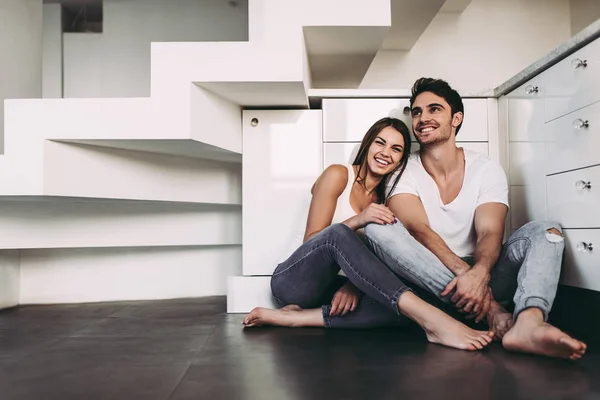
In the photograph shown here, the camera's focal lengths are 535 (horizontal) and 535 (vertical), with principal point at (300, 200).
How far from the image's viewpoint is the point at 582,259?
5.84ft

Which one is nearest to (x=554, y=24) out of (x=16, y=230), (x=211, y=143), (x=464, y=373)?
(x=211, y=143)

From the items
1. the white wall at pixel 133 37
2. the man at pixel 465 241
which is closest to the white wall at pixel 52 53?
the white wall at pixel 133 37

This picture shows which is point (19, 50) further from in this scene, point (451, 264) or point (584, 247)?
point (584, 247)

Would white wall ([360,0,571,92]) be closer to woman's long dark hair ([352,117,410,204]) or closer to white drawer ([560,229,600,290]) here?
woman's long dark hair ([352,117,410,204])

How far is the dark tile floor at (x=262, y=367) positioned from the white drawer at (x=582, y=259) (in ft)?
0.78

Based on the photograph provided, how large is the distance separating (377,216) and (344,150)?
0.73 metres

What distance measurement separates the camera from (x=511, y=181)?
236 cm

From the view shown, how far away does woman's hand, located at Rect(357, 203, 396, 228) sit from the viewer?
1766mm

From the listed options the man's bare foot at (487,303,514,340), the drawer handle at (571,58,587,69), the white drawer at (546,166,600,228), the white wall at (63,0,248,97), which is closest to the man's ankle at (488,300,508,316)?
the man's bare foot at (487,303,514,340)

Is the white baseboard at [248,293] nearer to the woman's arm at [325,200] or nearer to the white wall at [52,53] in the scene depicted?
the woman's arm at [325,200]

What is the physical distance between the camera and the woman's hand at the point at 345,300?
1.89m

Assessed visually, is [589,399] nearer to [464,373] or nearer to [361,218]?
[464,373]

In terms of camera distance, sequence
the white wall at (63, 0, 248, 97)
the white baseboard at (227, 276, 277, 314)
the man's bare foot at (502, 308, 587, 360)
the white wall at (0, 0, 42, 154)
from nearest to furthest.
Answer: the man's bare foot at (502, 308, 587, 360), the white baseboard at (227, 276, 277, 314), the white wall at (0, 0, 42, 154), the white wall at (63, 0, 248, 97)

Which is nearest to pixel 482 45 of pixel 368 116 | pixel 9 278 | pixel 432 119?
pixel 368 116
